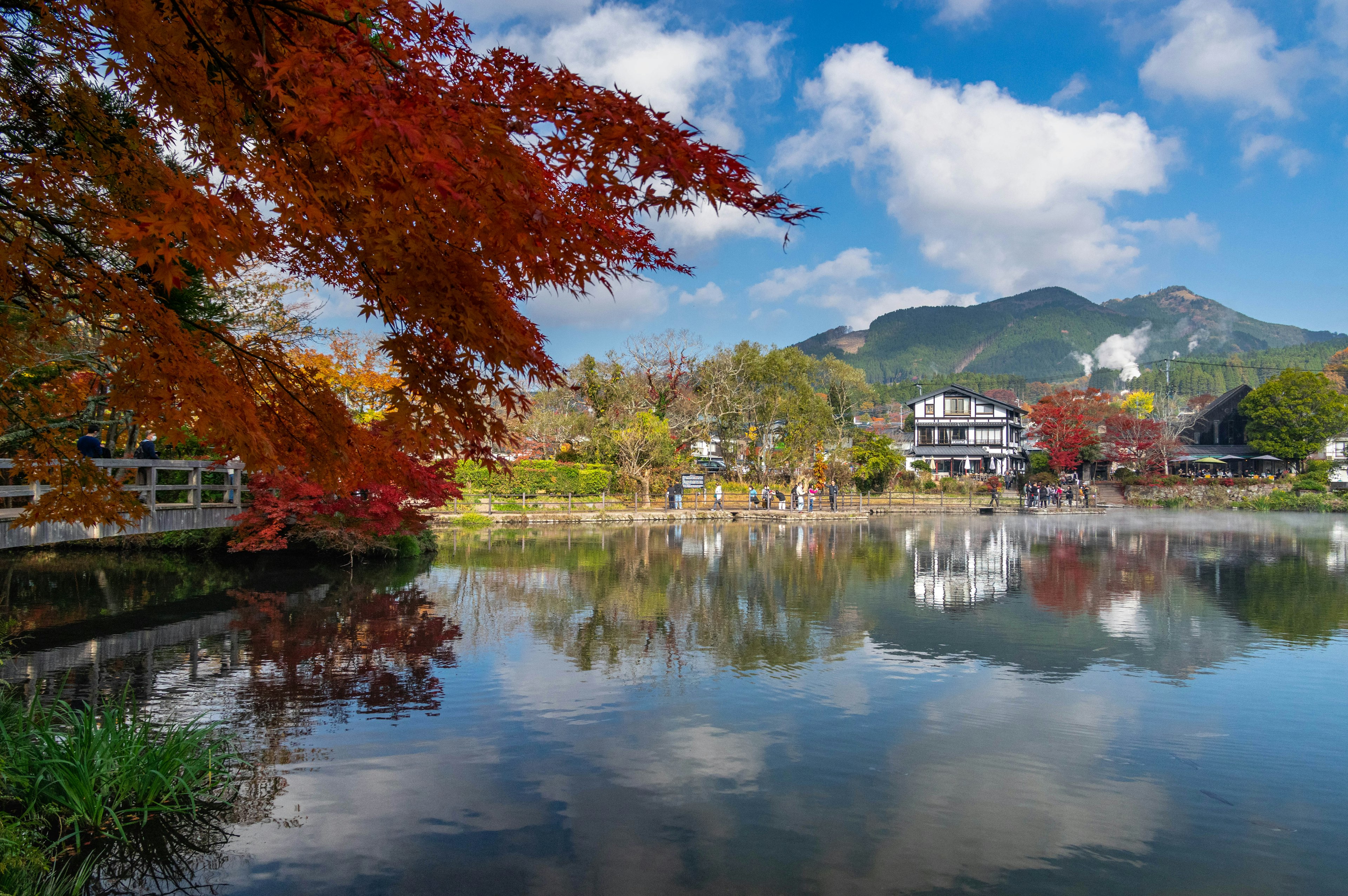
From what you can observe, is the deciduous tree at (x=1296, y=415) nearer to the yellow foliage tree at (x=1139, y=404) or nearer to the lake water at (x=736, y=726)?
the yellow foliage tree at (x=1139, y=404)

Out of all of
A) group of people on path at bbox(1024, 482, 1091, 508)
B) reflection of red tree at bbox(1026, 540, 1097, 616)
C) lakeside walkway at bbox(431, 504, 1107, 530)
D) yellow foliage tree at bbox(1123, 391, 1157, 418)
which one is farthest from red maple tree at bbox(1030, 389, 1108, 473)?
reflection of red tree at bbox(1026, 540, 1097, 616)

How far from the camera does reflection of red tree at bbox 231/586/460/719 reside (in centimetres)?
830

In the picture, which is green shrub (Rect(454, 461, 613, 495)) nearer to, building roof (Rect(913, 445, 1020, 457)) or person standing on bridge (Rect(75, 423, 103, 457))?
person standing on bridge (Rect(75, 423, 103, 457))

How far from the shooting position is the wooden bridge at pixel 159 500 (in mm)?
9938

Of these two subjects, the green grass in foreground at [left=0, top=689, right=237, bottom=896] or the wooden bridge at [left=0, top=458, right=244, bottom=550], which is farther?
the wooden bridge at [left=0, top=458, right=244, bottom=550]

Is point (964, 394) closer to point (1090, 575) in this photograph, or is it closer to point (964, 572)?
point (1090, 575)

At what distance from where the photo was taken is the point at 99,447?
41.8 feet

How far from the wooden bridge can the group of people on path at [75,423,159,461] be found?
304 millimetres

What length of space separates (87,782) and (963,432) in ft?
208

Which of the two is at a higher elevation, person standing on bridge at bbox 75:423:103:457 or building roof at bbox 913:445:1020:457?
building roof at bbox 913:445:1020:457

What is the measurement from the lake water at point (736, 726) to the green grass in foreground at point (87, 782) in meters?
0.36

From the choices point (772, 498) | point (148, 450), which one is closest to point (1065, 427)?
point (772, 498)

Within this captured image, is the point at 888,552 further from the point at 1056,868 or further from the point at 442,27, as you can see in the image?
the point at 442,27

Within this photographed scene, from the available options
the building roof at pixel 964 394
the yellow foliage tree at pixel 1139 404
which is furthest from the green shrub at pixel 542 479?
the yellow foliage tree at pixel 1139 404
